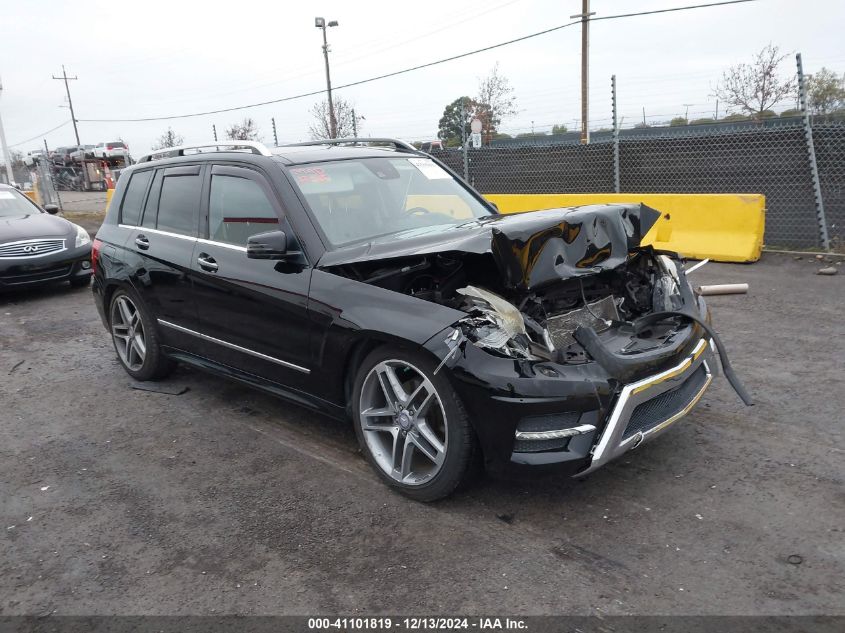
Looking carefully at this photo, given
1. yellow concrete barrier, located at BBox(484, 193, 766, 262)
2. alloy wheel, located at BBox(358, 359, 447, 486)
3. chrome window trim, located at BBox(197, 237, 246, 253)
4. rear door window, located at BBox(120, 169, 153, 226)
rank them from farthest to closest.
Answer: yellow concrete barrier, located at BBox(484, 193, 766, 262) → rear door window, located at BBox(120, 169, 153, 226) → chrome window trim, located at BBox(197, 237, 246, 253) → alloy wheel, located at BBox(358, 359, 447, 486)

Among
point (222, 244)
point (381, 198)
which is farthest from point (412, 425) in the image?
point (222, 244)

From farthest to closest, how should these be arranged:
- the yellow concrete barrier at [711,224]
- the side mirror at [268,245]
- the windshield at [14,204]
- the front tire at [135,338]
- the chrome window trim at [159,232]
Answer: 1. the windshield at [14,204]
2. the yellow concrete barrier at [711,224]
3. the front tire at [135,338]
4. the chrome window trim at [159,232]
5. the side mirror at [268,245]

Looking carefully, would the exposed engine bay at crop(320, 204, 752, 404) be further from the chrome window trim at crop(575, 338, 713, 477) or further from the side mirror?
the side mirror

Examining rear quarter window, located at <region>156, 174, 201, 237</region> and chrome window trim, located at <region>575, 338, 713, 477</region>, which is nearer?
chrome window trim, located at <region>575, 338, 713, 477</region>

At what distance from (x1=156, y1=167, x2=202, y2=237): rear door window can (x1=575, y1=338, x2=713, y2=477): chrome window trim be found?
A: 3.07 metres


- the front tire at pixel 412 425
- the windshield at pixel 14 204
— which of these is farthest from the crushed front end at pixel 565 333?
the windshield at pixel 14 204

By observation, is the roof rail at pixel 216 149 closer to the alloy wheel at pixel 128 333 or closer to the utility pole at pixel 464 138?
the alloy wheel at pixel 128 333

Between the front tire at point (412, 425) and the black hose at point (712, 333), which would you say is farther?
the black hose at point (712, 333)

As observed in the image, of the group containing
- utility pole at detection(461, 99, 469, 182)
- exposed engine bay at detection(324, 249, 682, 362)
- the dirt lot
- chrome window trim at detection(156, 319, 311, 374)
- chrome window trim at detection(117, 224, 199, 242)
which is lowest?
the dirt lot

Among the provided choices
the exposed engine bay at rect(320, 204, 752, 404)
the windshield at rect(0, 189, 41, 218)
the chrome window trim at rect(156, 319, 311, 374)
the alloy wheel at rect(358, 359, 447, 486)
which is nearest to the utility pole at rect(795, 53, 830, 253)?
the exposed engine bay at rect(320, 204, 752, 404)

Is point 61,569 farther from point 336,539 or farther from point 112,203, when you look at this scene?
point 112,203

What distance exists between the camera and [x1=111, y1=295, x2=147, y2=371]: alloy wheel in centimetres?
539

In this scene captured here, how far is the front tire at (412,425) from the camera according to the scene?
3105mm

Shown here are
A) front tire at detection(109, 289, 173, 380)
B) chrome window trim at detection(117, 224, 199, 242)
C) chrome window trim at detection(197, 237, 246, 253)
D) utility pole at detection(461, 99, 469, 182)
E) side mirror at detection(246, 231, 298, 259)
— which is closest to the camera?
side mirror at detection(246, 231, 298, 259)
